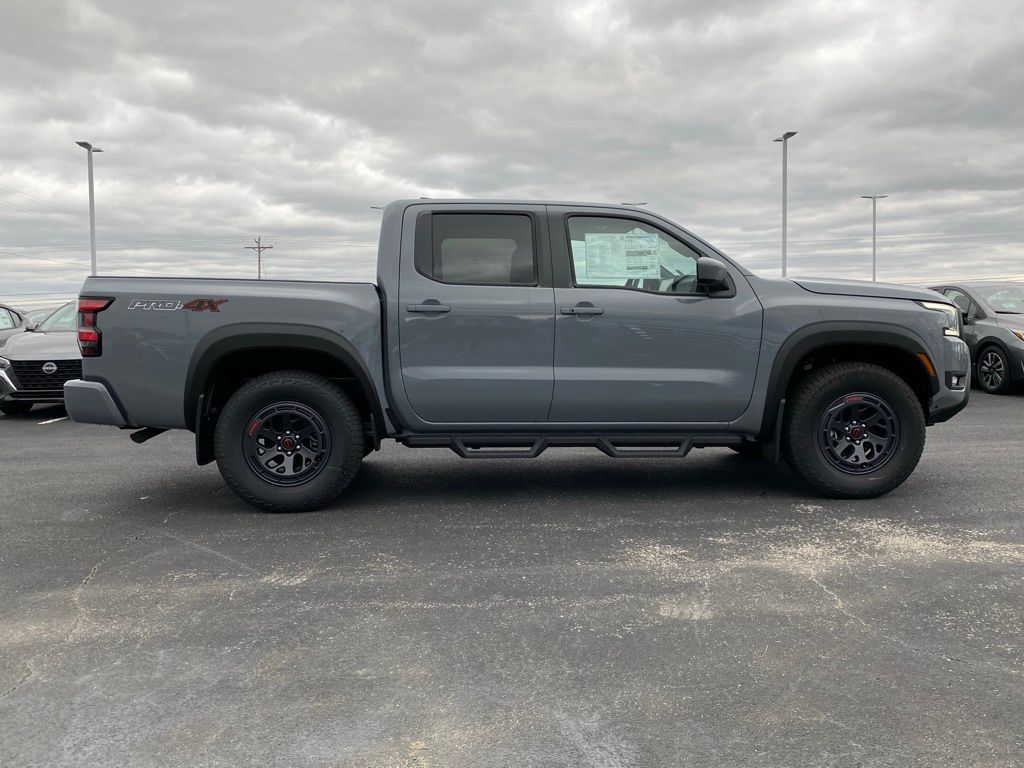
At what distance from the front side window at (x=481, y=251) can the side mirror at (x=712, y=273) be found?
1.06 metres

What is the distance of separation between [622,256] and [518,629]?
2980 millimetres

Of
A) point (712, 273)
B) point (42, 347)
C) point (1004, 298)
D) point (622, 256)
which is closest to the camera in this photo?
point (712, 273)

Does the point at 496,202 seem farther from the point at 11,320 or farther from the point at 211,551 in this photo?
the point at 11,320

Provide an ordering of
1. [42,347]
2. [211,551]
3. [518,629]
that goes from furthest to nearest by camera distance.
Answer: [42,347] → [211,551] → [518,629]

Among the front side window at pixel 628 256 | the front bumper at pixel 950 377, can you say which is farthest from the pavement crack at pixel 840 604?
the front bumper at pixel 950 377

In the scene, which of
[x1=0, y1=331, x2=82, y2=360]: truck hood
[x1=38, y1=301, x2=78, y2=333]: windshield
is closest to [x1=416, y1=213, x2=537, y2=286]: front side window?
[x1=0, y1=331, x2=82, y2=360]: truck hood

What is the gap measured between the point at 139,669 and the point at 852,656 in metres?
2.63

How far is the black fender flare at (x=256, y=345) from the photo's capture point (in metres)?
5.25

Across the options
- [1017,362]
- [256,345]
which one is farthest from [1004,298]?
[256,345]

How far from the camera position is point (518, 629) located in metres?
3.45

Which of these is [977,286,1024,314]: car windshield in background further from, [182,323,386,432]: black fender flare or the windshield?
the windshield

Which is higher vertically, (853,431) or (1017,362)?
(1017,362)

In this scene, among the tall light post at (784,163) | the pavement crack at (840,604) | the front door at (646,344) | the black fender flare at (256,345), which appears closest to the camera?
the pavement crack at (840,604)

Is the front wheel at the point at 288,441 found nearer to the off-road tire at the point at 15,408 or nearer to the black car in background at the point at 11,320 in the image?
the off-road tire at the point at 15,408
